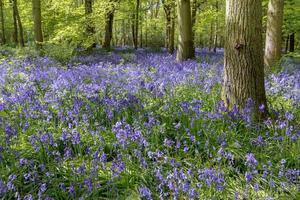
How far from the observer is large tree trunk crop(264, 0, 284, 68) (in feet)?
29.8

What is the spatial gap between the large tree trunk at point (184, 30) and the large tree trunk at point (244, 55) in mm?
6767

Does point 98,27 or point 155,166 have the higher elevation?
point 98,27

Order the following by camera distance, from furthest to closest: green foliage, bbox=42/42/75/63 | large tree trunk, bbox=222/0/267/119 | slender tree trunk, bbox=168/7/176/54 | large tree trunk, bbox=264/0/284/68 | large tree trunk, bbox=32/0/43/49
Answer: slender tree trunk, bbox=168/7/176/54, large tree trunk, bbox=32/0/43/49, green foliage, bbox=42/42/75/63, large tree trunk, bbox=264/0/284/68, large tree trunk, bbox=222/0/267/119

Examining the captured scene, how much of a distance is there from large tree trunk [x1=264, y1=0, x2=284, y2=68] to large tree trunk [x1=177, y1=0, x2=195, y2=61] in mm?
2998

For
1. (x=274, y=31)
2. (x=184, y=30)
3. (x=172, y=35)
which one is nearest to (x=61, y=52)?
(x=184, y=30)

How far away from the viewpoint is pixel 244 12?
4527 mm

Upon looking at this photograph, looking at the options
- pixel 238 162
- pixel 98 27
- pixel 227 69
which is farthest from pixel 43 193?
pixel 98 27

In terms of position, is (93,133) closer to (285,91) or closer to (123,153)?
(123,153)

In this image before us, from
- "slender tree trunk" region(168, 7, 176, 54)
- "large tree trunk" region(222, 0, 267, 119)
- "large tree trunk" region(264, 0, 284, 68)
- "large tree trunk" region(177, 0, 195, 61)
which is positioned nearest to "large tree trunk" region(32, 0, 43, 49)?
"large tree trunk" region(177, 0, 195, 61)

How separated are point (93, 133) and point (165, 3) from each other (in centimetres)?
1363

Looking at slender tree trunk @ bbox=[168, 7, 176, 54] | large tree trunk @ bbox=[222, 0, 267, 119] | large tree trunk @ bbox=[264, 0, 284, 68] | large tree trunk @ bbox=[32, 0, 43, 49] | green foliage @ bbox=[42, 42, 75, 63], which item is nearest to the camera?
large tree trunk @ bbox=[222, 0, 267, 119]

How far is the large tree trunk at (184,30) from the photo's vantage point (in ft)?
36.7

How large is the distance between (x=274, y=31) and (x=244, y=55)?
531 centimetres

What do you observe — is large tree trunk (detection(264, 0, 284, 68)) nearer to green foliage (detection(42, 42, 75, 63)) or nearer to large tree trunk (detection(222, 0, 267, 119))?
large tree trunk (detection(222, 0, 267, 119))
